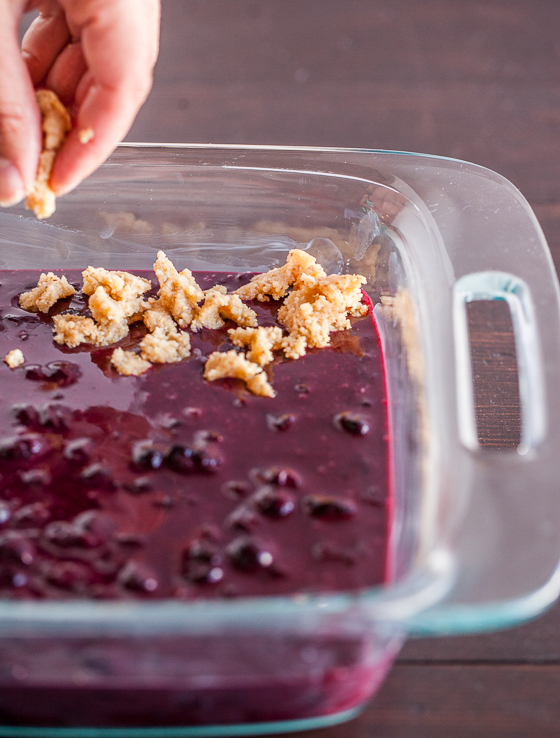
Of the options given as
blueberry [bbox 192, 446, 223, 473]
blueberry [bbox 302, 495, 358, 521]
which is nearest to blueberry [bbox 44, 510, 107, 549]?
blueberry [bbox 192, 446, 223, 473]

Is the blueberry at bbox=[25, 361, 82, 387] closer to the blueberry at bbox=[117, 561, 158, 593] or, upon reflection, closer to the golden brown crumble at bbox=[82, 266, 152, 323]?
the golden brown crumble at bbox=[82, 266, 152, 323]

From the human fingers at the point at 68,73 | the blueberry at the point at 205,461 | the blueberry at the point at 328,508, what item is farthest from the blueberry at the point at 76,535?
the human fingers at the point at 68,73

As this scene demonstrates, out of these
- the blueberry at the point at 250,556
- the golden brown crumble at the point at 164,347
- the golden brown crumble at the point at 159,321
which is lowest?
the blueberry at the point at 250,556

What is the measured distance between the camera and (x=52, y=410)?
1222 millimetres

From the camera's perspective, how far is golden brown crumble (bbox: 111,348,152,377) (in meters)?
1.30

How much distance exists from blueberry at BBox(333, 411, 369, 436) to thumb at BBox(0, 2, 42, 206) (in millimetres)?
611

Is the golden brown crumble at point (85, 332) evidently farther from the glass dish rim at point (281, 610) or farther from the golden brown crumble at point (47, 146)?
the glass dish rim at point (281, 610)

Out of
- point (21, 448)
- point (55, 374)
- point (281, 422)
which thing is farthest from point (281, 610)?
point (55, 374)

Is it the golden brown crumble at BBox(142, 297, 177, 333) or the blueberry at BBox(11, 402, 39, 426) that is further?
the golden brown crumble at BBox(142, 297, 177, 333)

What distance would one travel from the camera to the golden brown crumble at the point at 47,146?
116 cm

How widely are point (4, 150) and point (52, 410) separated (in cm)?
42

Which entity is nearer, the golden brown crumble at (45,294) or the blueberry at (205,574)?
the blueberry at (205,574)

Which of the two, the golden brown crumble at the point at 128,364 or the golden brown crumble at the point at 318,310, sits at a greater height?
the golden brown crumble at the point at 318,310

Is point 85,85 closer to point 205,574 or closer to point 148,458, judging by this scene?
point 148,458
